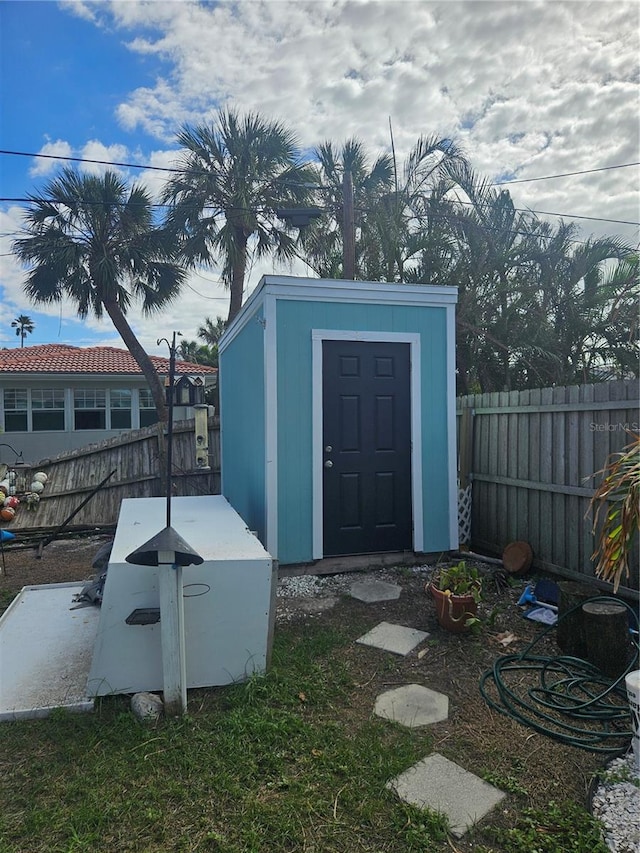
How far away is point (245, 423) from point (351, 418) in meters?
1.34

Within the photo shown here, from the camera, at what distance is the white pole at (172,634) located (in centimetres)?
218

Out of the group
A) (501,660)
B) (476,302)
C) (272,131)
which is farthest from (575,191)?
(501,660)

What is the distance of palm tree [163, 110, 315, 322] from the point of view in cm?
987

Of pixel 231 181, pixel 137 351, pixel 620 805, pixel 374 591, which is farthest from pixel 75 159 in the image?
pixel 620 805

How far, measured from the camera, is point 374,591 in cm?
388

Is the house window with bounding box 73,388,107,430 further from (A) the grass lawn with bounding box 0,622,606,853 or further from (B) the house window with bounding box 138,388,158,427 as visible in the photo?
(A) the grass lawn with bounding box 0,622,606,853

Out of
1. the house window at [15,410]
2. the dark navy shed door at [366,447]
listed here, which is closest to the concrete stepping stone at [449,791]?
the dark navy shed door at [366,447]

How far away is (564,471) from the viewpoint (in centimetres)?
398

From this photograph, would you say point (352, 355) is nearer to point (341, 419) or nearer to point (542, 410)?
point (341, 419)

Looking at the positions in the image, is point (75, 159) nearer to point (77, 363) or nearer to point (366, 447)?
point (366, 447)

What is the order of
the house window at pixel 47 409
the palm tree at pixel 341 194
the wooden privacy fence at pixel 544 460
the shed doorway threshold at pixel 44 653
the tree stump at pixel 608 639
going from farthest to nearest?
the house window at pixel 47 409 → the palm tree at pixel 341 194 → the wooden privacy fence at pixel 544 460 → the tree stump at pixel 608 639 → the shed doorway threshold at pixel 44 653

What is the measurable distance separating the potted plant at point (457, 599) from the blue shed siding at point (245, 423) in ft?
5.32

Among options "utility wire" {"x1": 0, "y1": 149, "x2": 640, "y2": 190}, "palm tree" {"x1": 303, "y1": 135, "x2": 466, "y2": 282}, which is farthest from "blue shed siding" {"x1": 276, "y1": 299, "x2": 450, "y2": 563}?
"utility wire" {"x1": 0, "y1": 149, "x2": 640, "y2": 190}

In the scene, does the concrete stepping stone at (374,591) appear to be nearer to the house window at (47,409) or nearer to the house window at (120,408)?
the house window at (120,408)
